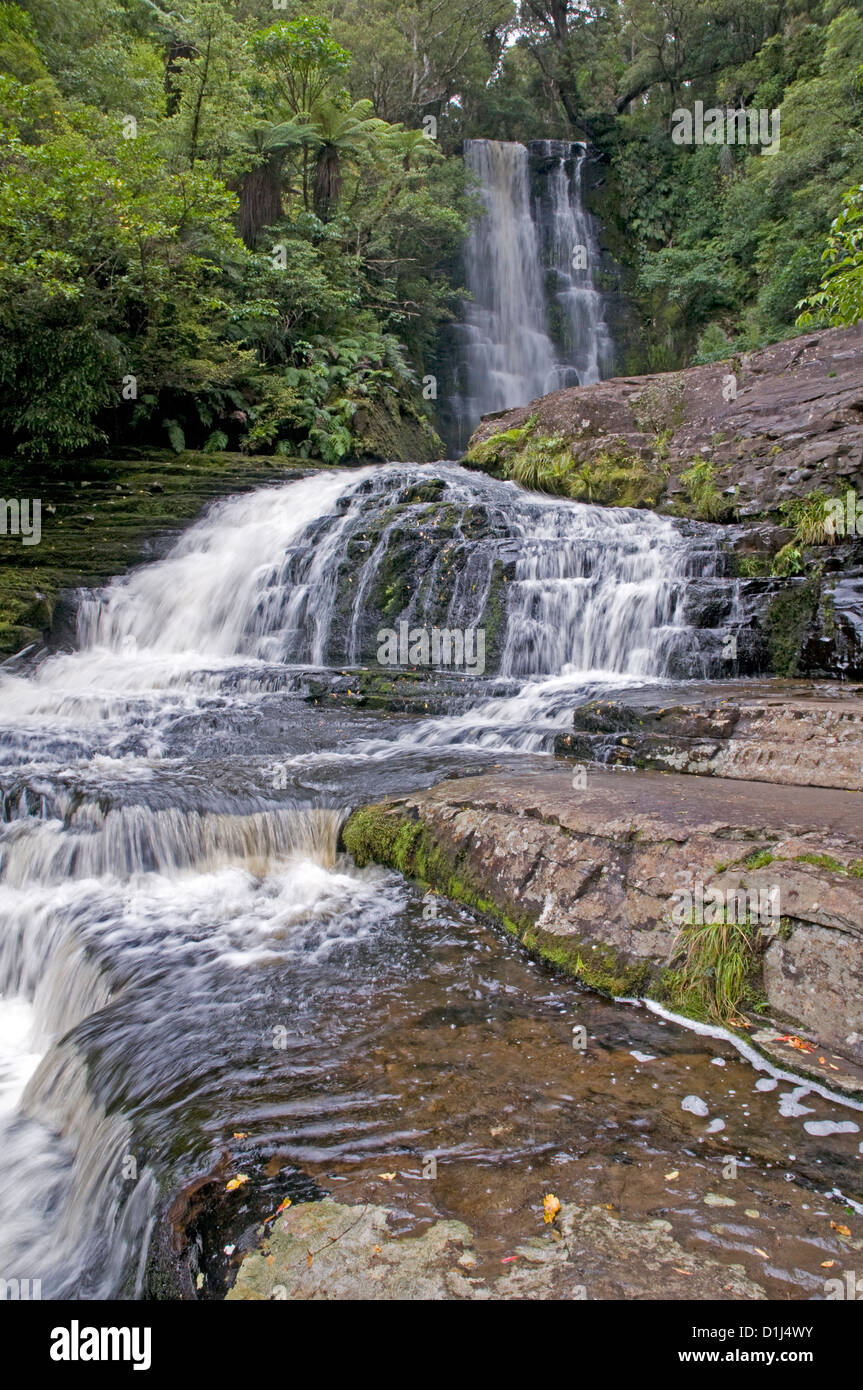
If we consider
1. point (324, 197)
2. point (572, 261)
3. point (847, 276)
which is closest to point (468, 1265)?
point (847, 276)

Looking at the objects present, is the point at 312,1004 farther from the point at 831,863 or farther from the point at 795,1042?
the point at 831,863

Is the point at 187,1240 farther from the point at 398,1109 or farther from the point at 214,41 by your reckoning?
the point at 214,41

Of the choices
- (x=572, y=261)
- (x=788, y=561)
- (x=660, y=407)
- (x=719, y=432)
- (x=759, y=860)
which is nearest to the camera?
(x=759, y=860)

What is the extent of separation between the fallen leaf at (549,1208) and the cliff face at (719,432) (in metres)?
9.99

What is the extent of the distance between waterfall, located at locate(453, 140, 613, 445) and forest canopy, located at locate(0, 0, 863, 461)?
1060mm

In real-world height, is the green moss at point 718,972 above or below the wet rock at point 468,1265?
above

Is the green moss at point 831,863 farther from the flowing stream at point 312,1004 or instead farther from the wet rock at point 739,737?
the wet rock at point 739,737

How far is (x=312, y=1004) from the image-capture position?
346 centimetres

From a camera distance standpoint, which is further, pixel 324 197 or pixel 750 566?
pixel 324 197

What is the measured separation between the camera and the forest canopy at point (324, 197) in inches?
501

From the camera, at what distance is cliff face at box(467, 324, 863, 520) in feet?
35.6

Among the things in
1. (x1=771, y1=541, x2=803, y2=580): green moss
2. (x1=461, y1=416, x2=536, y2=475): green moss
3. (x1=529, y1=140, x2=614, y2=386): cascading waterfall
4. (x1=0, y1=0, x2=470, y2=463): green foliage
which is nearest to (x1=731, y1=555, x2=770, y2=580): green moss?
(x1=771, y1=541, x2=803, y2=580): green moss

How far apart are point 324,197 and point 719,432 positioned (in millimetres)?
13587

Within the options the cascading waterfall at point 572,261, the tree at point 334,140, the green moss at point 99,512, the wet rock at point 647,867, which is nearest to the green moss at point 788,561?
the wet rock at point 647,867
